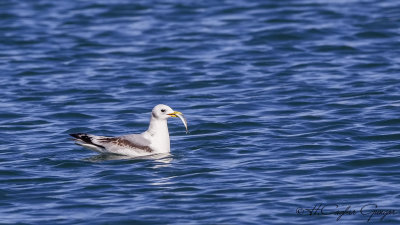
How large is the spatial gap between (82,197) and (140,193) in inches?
33.8

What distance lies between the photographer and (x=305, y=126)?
18.0 metres

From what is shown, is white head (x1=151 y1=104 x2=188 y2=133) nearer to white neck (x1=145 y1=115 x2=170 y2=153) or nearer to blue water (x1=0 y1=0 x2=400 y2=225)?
white neck (x1=145 y1=115 x2=170 y2=153)

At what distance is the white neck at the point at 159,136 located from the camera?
51.7ft

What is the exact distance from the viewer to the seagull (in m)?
15.5

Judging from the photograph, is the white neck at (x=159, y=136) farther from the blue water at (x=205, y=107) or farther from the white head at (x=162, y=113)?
the blue water at (x=205, y=107)

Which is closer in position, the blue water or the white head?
the blue water

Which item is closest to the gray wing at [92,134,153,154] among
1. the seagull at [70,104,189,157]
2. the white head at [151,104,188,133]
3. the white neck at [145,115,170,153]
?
the seagull at [70,104,189,157]

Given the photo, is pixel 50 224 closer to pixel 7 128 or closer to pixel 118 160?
pixel 118 160

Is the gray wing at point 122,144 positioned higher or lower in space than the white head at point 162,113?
lower

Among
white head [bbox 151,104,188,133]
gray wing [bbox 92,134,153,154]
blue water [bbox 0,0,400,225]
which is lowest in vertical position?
blue water [bbox 0,0,400,225]

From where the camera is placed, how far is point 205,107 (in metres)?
20.1

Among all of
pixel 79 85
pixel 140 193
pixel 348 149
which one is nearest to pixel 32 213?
pixel 140 193

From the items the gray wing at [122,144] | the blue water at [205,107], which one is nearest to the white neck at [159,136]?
the gray wing at [122,144]

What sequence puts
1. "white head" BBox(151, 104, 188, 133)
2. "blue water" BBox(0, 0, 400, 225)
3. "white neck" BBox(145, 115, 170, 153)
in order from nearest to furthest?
1. "blue water" BBox(0, 0, 400, 225)
2. "white neck" BBox(145, 115, 170, 153)
3. "white head" BBox(151, 104, 188, 133)
